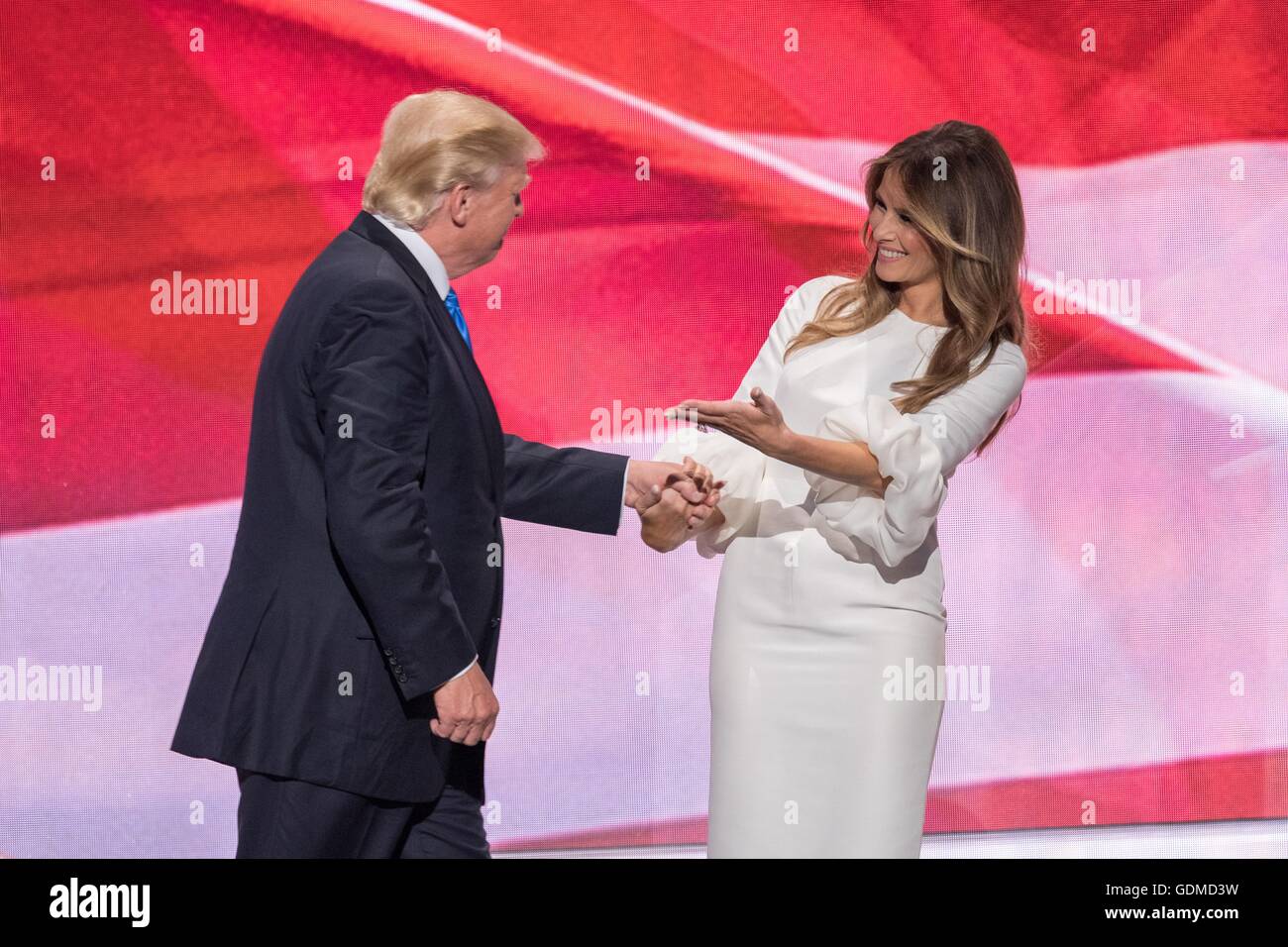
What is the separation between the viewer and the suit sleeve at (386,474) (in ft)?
5.65

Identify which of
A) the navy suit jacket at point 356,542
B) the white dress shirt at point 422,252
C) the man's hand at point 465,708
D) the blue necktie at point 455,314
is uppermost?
the white dress shirt at point 422,252

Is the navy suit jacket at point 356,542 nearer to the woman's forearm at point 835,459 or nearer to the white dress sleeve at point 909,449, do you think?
the woman's forearm at point 835,459

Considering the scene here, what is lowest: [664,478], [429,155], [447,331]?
[664,478]

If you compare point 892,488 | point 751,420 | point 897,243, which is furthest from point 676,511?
point 897,243

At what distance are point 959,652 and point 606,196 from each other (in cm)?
162

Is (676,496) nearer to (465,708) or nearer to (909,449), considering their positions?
(909,449)

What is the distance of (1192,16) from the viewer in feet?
12.3

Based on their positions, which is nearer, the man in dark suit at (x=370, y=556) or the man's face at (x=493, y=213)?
the man in dark suit at (x=370, y=556)

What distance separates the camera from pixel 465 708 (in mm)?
1810

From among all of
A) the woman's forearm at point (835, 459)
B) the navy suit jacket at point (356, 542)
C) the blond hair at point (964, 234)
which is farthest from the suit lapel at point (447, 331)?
the blond hair at point (964, 234)

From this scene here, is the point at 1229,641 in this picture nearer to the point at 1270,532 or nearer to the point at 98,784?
the point at 1270,532

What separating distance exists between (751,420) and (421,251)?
652mm

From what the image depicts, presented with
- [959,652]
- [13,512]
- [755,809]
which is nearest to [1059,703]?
[959,652]

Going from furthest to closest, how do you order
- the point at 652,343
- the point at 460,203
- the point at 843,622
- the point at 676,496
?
the point at 652,343 < the point at 676,496 < the point at 843,622 < the point at 460,203
